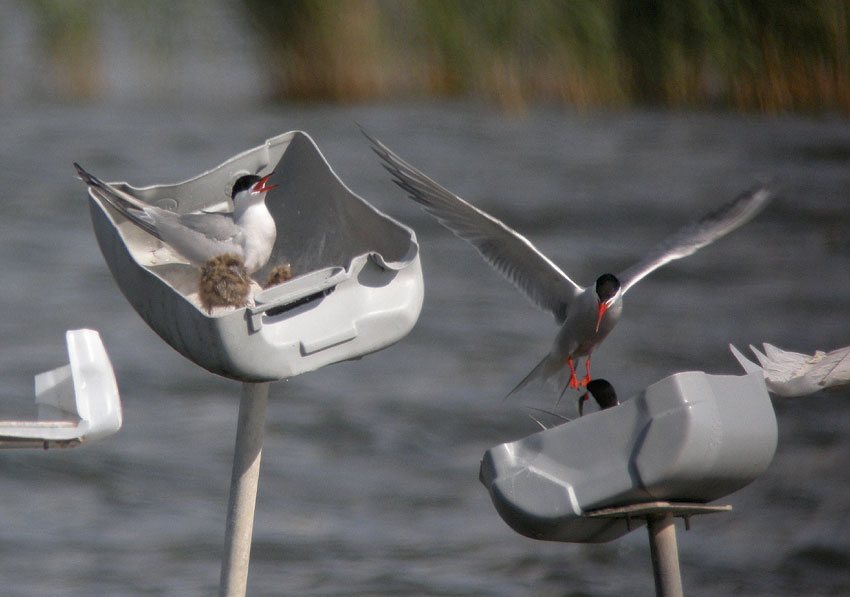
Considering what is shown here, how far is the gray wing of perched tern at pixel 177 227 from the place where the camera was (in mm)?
2582

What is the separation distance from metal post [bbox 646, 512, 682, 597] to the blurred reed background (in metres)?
11.5

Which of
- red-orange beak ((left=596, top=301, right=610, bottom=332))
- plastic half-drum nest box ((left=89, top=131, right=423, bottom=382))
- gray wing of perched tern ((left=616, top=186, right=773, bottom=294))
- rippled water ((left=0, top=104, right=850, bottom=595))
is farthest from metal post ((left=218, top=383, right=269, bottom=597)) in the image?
rippled water ((left=0, top=104, right=850, bottom=595))

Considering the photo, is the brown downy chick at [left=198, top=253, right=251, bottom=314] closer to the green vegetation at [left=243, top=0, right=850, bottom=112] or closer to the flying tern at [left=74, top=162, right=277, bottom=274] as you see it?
the flying tern at [left=74, top=162, right=277, bottom=274]

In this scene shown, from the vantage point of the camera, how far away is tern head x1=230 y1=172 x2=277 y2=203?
9.06ft

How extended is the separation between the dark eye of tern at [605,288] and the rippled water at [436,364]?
9.59ft

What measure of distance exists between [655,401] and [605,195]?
1412 cm

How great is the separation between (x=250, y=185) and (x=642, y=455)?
1.10 metres

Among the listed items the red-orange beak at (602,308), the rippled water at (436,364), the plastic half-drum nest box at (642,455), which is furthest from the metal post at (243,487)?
the rippled water at (436,364)

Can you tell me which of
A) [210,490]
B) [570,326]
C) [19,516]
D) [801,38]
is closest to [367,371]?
[210,490]

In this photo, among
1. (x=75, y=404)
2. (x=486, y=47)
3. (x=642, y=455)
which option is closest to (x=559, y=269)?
(x=642, y=455)

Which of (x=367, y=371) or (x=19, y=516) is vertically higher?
(x=367, y=371)

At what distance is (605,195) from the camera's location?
1614 centimetres

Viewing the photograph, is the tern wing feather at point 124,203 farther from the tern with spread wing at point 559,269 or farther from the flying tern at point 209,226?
the tern with spread wing at point 559,269

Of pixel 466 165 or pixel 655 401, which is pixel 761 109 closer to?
pixel 466 165
